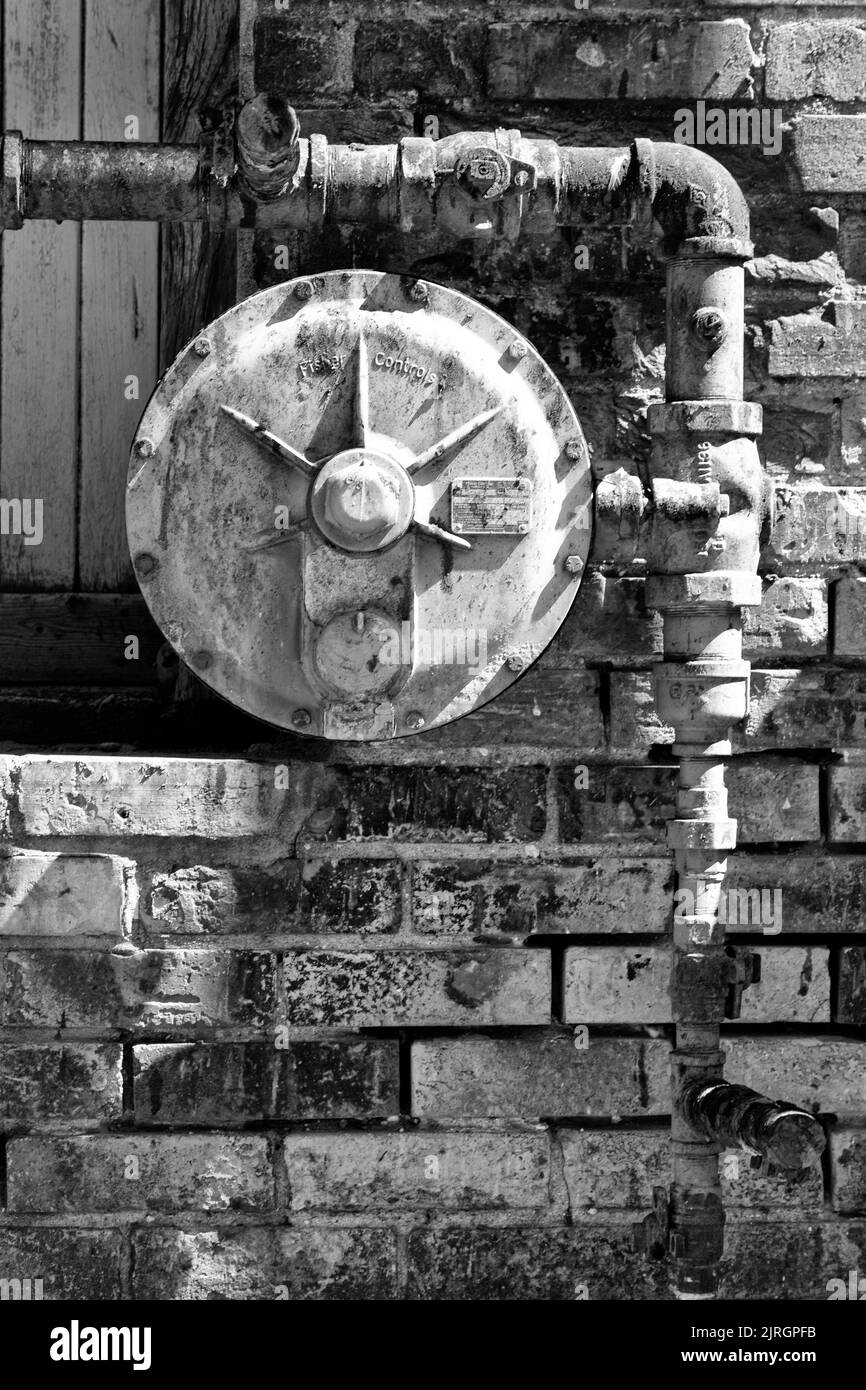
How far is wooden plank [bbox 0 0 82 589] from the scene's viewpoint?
249 centimetres

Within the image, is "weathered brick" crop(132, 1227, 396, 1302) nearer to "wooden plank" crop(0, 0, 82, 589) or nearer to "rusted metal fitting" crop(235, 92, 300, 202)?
"wooden plank" crop(0, 0, 82, 589)

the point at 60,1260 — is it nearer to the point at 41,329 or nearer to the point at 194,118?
the point at 41,329

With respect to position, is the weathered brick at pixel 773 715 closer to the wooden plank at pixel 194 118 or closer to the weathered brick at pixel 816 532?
the weathered brick at pixel 816 532

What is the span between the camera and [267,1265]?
2.21 meters

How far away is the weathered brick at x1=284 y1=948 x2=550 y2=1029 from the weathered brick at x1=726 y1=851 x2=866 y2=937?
→ 1.04 feet

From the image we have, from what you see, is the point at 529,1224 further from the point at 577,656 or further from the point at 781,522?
the point at 781,522

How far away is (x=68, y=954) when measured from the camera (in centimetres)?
219

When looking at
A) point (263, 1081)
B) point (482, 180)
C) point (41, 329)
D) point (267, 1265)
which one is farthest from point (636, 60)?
point (267, 1265)

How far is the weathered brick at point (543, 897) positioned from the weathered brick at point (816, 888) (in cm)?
13

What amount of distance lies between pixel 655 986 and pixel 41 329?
145 cm

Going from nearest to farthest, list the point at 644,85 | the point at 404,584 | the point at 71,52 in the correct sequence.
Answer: the point at 404,584, the point at 644,85, the point at 71,52

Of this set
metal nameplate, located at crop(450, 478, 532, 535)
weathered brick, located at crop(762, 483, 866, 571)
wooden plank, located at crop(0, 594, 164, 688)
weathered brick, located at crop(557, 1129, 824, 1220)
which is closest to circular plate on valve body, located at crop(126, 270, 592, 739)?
metal nameplate, located at crop(450, 478, 532, 535)
